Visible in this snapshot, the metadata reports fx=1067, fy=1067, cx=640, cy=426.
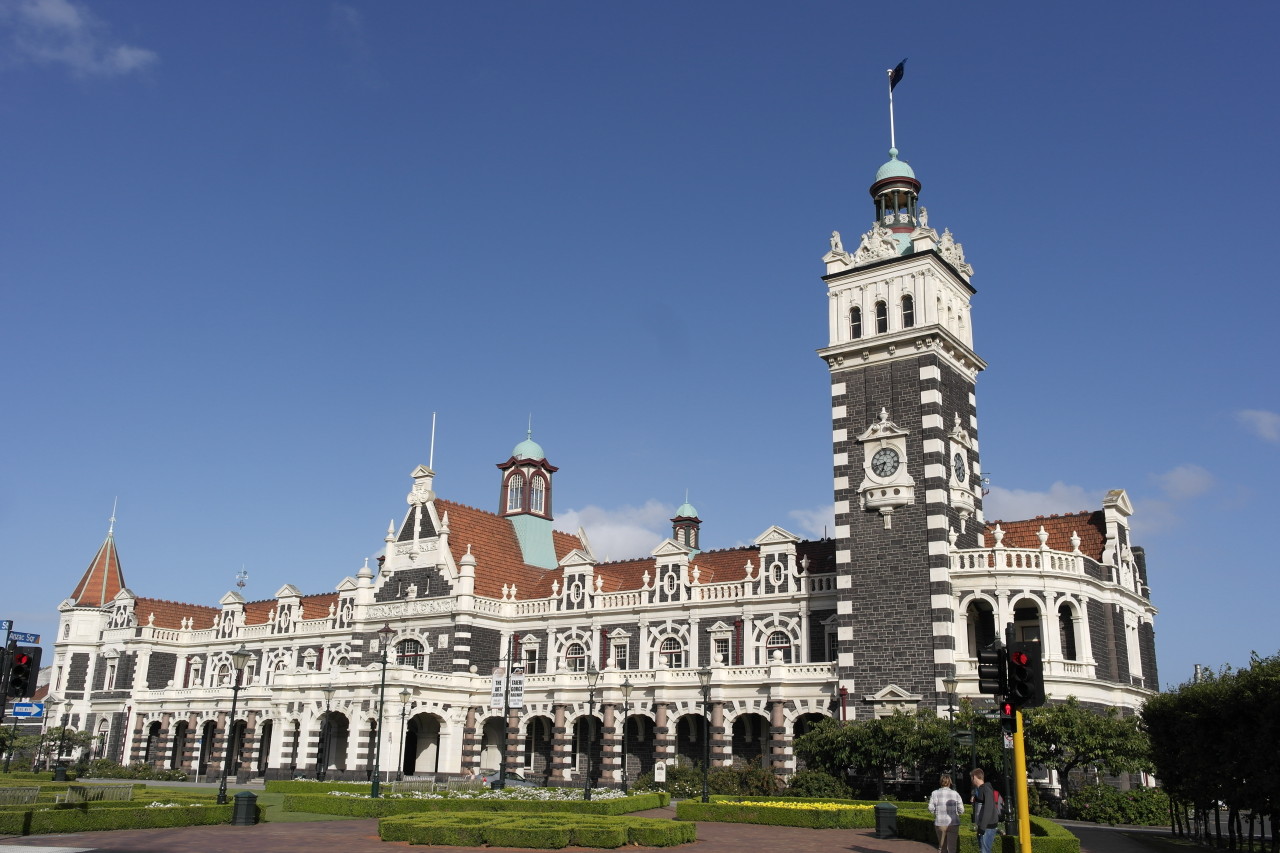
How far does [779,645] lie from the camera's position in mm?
55031

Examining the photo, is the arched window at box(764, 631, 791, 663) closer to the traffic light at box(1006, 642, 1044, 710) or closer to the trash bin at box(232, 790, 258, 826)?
the trash bin at box(232, 790, 258, 826)

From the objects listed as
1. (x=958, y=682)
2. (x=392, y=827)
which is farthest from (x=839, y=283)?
(x=392, y=827)

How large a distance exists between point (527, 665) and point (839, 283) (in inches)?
1138

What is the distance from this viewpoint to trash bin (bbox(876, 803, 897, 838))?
32344 millimetres

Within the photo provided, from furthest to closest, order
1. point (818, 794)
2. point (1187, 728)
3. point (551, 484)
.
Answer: point (551, 484)
point (818, 794)
point (1187, 728)

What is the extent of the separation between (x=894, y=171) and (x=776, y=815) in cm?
3449

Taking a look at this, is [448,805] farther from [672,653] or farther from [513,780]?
[672,653]

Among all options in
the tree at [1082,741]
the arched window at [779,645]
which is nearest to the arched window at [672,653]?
the arched window at [779,645]

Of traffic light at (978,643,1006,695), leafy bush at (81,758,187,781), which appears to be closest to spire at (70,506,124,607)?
leafy bush at (81,758,187,781)

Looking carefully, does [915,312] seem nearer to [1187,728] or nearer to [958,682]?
[958,682]

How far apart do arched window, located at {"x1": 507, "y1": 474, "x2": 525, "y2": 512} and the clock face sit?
1189 inches

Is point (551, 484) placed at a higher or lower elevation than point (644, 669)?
higher

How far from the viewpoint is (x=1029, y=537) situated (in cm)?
5072

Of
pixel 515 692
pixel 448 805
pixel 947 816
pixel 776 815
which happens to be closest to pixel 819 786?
pixel 776 815
